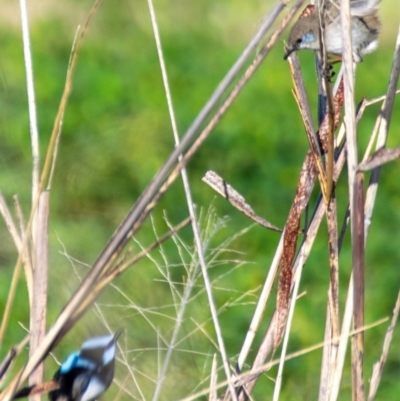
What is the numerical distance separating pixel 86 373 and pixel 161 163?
3.09 m

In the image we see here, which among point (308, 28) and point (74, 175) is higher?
point (308, 28)

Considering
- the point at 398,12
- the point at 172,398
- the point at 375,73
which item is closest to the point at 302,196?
the point at 172,398

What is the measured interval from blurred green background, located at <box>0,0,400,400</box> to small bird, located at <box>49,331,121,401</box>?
165 mm

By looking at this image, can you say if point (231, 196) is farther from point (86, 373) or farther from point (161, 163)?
point (161, 163)

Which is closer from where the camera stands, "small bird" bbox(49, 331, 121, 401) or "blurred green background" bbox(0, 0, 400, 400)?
"small bird" bbox(49, 331, 121, 401)

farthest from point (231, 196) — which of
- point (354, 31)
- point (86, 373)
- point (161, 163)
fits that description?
point (161, 163)

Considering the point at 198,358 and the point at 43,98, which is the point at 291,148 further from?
the point at 198,358

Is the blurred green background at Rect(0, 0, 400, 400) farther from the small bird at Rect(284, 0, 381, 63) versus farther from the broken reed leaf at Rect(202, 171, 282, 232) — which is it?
the small bird at Rect(284, 0, 381, 63)

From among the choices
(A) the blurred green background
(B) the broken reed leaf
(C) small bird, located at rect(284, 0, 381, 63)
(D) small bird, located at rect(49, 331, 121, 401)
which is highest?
(C) small bird, located at rect(284, 0, 381, 63)

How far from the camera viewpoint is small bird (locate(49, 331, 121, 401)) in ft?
3.97

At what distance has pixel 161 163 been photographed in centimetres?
429

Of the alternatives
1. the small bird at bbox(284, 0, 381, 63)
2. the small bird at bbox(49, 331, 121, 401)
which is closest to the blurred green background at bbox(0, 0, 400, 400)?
the small bird at bbox(49, 331, 121, 401)

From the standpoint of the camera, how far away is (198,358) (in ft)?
6.98

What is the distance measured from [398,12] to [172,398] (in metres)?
6.53
